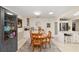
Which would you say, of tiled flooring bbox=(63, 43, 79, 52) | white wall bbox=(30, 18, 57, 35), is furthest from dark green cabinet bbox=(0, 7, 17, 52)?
white wall bbox=(30, 18, 57, 35)

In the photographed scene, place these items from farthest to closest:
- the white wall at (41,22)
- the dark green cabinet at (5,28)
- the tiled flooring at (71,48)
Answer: the white wall at (41,22), the tiled flooring at (71,48), the dark green cabinet at (5,28)

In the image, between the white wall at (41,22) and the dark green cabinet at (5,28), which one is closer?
the dark green cabinet at (5,28)

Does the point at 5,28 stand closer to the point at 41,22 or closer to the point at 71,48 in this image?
the point at 71,48

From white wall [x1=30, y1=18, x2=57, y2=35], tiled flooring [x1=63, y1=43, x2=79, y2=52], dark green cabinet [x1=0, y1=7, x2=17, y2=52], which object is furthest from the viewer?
white wall [x1=30, y1=18, x2=57, y2=35]

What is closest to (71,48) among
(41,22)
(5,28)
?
(5,28)

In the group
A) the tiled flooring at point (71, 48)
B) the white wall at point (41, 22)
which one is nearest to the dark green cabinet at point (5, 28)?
the tiled flooring at point (71, 48)

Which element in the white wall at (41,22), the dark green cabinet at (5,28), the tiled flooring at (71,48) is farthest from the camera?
the white wall at (41,22)

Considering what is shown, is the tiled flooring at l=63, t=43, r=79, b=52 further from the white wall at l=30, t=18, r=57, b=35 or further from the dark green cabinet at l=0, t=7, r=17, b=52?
the white wall at l=30, t=18, r=57, b=35

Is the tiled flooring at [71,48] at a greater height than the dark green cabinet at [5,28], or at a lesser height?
lesser

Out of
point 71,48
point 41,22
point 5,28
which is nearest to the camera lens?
point 5,28

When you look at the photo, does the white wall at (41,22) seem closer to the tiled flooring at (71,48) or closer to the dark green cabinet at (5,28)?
the tiled flooring at (71,48)

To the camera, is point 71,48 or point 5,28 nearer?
point 5,28
